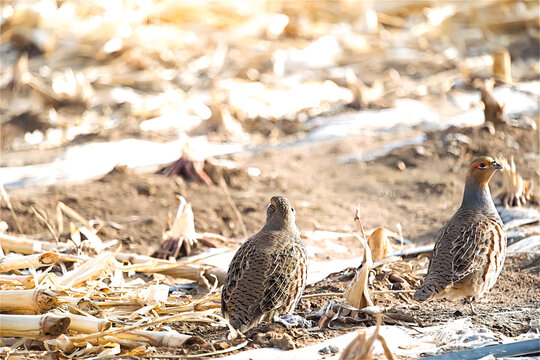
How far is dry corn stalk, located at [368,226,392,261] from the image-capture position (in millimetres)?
4164

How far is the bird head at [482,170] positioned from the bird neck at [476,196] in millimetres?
11

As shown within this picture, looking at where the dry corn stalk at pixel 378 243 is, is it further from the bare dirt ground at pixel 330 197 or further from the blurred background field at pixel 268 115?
the blurred background field at pixel 268 115

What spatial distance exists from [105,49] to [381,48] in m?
3.44

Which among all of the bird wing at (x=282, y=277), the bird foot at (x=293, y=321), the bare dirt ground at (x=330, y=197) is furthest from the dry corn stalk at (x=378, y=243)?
the bird foot at (x=293, y=321)

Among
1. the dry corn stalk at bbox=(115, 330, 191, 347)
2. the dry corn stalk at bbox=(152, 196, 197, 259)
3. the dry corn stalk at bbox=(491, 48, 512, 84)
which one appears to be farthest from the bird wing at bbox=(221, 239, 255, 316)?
the dry corn stalk at bbox=(491, 48, 512, 84)

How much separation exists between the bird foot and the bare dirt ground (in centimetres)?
16

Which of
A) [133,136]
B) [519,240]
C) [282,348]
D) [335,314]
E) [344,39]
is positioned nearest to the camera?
[282,348]

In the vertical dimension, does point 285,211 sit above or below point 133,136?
above

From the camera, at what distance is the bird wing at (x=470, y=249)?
385 centimetres

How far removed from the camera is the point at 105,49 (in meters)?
9.58

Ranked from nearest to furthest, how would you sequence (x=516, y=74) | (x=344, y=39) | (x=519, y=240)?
(x=519, y=240), (x=516, y=74), (x=344, y=39)

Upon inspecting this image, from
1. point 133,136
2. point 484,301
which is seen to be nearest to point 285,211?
point 484,301

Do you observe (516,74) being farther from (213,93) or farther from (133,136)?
(133,136)

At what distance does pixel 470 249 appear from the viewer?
3895 millimetres
